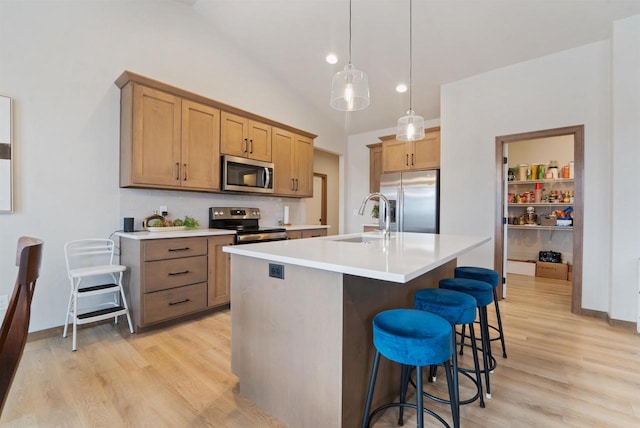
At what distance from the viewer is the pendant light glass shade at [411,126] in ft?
9.41

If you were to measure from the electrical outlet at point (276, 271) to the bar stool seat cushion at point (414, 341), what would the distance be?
0.55 metres

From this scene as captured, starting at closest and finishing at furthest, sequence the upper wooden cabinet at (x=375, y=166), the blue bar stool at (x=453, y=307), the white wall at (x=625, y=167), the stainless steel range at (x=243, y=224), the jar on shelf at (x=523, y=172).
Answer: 1. the blue bar stool at (x=453, y=307)
2. the white wall at (x=625, y=167)
3. the stainless steel range at (x=243, y=224)
4. the jar on shelf at (x=523, y=172)
5. the upper wooden cabinet at (x=375, y=166)

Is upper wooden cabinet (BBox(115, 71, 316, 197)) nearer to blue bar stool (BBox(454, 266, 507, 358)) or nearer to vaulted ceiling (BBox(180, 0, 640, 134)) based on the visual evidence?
vaulted ceiling (BBox(180, 0, 640, 134))

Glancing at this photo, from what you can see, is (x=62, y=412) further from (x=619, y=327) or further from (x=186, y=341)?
(x=619, y=327)

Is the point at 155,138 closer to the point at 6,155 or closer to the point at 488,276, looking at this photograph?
the point at 6,155

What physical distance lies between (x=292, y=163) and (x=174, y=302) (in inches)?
99.9

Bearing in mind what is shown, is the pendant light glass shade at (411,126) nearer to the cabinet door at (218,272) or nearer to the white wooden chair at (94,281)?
the cabinet door at (218,272)

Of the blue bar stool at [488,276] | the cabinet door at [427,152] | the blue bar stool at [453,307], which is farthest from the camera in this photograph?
the cabinet door at [427,152]

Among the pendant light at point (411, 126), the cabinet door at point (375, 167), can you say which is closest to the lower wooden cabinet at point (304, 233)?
the cabinet door at point (375, 167)

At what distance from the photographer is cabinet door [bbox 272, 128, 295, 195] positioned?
14.0ft

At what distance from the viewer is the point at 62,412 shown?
5.33ft

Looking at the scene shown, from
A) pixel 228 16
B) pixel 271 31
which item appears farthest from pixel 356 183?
pixel 228 16

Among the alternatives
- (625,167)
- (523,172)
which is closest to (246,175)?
(625,167)

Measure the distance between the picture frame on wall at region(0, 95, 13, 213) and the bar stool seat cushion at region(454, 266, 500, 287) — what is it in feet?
12.1
